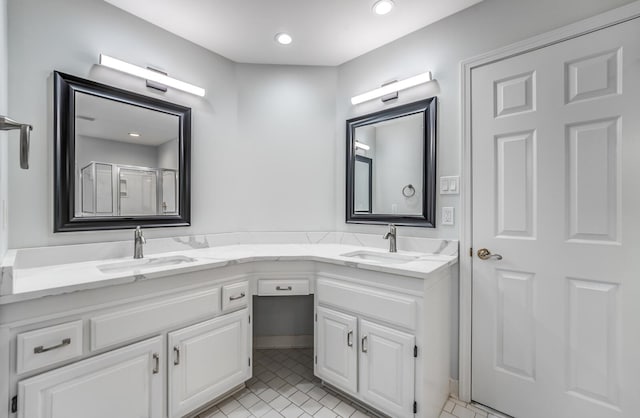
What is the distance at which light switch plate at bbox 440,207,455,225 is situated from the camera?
5.89ft

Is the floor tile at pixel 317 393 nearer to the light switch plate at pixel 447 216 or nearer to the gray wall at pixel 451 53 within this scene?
the gray wall at pixel 451 53

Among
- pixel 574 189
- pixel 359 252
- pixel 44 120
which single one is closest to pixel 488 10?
pixel 574 189

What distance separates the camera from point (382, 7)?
1.72 m

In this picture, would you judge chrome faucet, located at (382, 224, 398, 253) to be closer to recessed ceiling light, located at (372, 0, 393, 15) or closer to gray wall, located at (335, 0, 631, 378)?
gray wall, located at (335, 0, 631, 378)

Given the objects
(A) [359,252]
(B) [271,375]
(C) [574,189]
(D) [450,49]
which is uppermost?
(D) [450,49]

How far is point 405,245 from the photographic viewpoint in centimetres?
199

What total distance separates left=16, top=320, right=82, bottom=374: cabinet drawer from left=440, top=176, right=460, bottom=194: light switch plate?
202cm

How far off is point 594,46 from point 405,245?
1.42 metres

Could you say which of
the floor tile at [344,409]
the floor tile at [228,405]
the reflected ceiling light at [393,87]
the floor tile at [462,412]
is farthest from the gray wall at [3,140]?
the floor tile at [462,412]

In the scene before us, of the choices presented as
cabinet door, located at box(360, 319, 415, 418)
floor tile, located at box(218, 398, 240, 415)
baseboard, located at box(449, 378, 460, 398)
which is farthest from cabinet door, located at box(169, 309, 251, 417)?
baseboard, located at box(449, 378, 460, 398)

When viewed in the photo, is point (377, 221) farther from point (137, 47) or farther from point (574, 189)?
point (137, 47)

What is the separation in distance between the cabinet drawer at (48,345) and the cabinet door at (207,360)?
39 centimetres

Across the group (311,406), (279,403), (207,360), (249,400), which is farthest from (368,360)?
(207,360)

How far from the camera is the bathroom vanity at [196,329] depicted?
108cm
